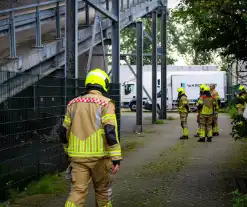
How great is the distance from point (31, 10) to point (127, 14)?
761 cm

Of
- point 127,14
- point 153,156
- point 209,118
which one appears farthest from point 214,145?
point 127,14

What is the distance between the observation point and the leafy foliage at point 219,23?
8.20 meters

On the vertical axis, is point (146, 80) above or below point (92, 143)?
above

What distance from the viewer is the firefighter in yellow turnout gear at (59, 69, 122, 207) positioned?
20.7 ft

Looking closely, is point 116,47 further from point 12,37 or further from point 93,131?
point 93,131

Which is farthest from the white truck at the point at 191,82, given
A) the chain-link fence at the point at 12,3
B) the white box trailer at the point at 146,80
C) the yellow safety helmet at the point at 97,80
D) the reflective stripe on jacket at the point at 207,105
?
the yellow safety helmet at the point at 97,80

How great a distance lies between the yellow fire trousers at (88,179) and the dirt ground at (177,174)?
167 cm

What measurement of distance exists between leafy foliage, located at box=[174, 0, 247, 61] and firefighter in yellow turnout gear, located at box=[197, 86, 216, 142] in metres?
8.24

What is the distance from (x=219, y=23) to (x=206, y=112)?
8910 millimetres

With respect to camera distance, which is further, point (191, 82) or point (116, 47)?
point (191, 82)

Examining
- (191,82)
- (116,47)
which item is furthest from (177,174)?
(191,82)

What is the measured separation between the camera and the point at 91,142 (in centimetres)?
634

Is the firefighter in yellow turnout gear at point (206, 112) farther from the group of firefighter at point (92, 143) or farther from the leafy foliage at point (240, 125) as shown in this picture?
the group of firefighter at point (92, 143)

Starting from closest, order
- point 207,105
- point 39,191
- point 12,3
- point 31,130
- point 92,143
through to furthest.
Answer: point 92,143
point 39,191
point 31,130
point 12,3
point 207,105
